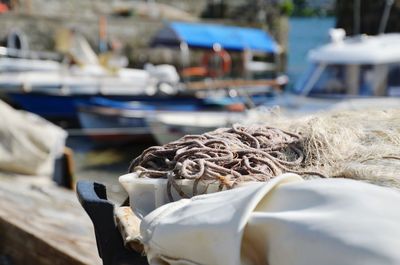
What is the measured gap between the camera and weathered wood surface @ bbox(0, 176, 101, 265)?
4129 millimetres

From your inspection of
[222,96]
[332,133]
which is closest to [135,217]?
[332,133]

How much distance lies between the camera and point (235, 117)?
13.0 meters

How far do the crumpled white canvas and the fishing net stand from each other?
0.61ft

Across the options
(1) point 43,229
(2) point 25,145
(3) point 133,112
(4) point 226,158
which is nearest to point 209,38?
(3) point 133,112

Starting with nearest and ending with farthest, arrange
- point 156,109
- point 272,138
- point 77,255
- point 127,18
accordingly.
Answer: point 272,138 → point 77,255 → point 156,109 → point 127,18

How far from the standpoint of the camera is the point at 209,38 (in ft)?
60.7

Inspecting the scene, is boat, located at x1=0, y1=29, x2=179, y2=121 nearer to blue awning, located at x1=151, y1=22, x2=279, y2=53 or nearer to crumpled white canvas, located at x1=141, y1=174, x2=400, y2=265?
blue awning, located at x1=151, y1=22, x2=279, y2=53

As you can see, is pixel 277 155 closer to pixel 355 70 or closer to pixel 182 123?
pixel 355 70

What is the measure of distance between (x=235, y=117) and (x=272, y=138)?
1054 centimetres

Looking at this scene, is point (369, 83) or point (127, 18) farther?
point (127, 18)

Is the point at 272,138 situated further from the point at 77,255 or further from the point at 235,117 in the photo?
the point at 235,117

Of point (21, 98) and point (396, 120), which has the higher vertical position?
point (396, 120)

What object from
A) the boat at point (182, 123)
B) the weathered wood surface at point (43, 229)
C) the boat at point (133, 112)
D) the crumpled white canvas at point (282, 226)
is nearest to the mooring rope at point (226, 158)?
the crumpled white canvas at point (282, 226)

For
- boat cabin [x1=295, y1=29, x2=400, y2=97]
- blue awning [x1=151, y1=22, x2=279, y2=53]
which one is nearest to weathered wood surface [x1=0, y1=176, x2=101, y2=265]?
boat cabin [x1=295, y1=29, x2=400, y2=97]
